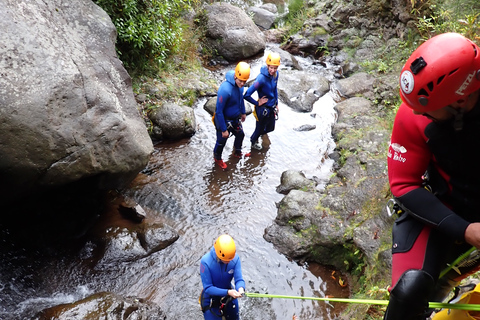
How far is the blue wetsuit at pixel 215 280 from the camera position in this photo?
14.3 ft

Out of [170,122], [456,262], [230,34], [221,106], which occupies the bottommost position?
[170,122]

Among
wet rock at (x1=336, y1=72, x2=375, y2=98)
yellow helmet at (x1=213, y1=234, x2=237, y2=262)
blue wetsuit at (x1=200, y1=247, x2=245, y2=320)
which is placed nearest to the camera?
yellow helmet at (x1=213, y1=234, x2=237, y2=262)

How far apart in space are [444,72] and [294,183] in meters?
5.53

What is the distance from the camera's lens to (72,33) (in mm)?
5480

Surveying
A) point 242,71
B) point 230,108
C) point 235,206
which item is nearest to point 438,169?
point 235,206

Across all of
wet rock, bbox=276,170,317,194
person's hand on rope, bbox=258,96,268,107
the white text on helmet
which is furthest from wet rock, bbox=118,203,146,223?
the white text on helmet

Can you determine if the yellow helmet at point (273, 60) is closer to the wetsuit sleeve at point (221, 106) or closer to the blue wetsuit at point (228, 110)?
the blue wetsuit at point (228, 110)

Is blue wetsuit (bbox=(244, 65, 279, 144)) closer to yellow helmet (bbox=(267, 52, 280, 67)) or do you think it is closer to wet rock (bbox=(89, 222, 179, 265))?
yellow helmet (bbox=(267, 52, 280, 67))

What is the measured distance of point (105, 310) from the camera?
465 centimetres

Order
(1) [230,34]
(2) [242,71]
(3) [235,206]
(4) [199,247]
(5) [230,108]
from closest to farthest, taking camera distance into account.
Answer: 1. (4) [199,247]
2. (3) [235,206]
3. (2) [242,71]
4. (5) [230,108]
5. (1) [230,34]

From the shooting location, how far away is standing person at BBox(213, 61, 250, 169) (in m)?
7.52

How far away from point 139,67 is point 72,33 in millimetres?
4060

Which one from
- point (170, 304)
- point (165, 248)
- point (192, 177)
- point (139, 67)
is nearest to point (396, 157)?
point (170, 304)

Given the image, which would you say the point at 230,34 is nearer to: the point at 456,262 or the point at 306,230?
the point at 306,230
